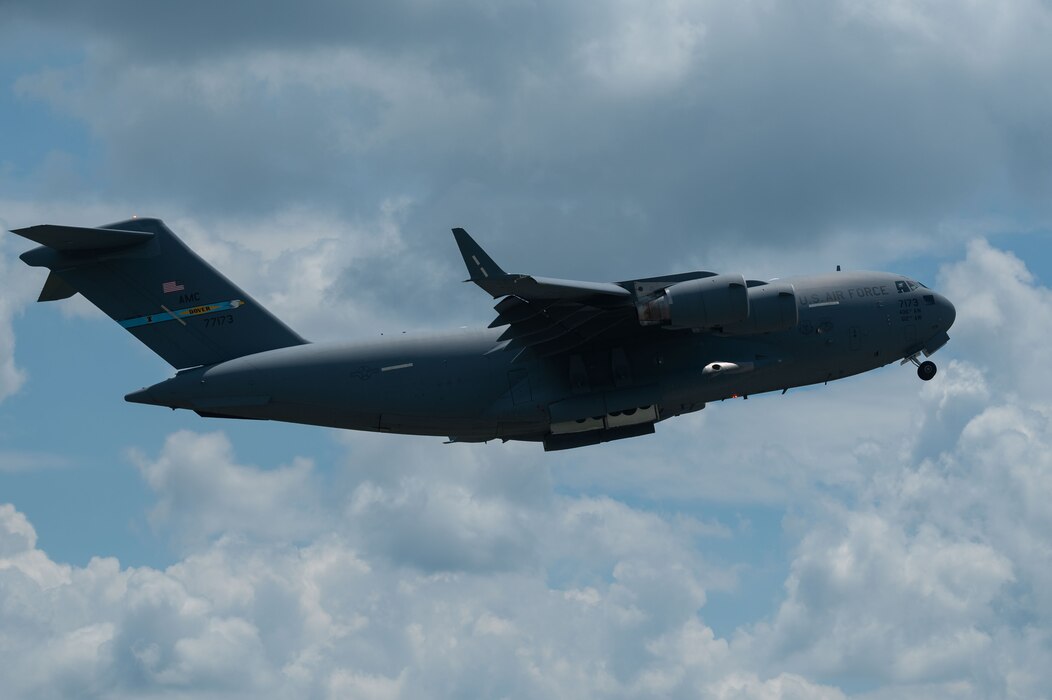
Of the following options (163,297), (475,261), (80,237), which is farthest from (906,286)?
(80,237)

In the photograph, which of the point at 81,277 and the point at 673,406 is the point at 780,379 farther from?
the point at 81,277

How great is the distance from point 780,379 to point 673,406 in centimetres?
194

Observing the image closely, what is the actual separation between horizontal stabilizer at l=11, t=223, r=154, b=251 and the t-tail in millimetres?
25

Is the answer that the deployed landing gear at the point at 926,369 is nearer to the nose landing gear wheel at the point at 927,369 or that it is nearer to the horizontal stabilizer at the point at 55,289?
the nose landing gear wheel at the point at 927,369

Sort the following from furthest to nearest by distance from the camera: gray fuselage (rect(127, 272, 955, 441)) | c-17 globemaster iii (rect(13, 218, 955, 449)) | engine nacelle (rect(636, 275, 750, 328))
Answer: gray fuselage (rect(127, 272, 955, 441)), c-17 globemaster iii (rect(13, 218, 955, 449)), engine nacelle (rect(636, 275, 750, 328))

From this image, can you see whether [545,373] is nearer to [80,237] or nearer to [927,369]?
[927,369]

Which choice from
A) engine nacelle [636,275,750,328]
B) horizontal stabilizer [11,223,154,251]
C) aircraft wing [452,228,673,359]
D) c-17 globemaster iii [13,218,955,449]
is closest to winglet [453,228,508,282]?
aircraft wing [452,228,673,359]

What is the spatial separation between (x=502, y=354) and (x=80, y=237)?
7636 mm

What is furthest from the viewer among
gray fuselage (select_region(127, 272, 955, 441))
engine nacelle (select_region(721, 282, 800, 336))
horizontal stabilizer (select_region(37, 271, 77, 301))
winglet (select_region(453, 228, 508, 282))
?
horizontal stabilizer (select_region(37, 271, 77, 301))

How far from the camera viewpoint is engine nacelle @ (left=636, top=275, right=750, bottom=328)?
23859 mm

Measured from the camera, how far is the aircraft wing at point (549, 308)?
22.9m

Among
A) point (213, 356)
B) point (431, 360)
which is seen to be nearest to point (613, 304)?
point (431, 360)

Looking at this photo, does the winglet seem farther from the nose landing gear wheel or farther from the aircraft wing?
the nose landing gear wheel

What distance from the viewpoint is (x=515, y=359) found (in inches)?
1006
